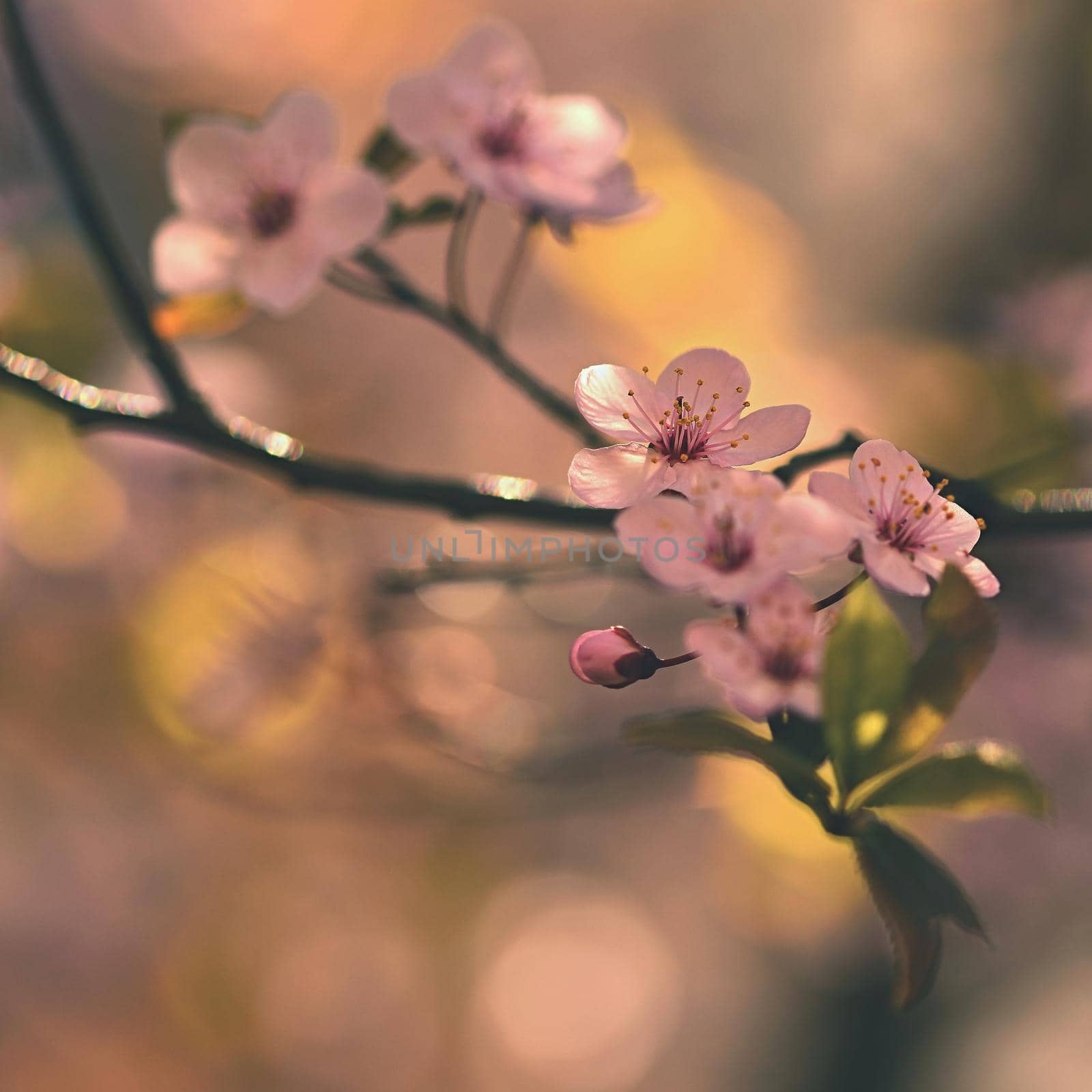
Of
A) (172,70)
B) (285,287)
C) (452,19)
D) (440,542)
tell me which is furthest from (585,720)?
(172,70)

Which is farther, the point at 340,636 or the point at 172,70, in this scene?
the point at 172,70

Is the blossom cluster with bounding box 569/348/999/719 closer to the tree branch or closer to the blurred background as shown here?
the tree branch

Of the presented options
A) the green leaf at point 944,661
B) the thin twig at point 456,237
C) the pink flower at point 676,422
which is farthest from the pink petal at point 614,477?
the thin twig at point 456,237

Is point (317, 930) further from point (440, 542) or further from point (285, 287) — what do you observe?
point (285, 287)

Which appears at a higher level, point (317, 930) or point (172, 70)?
point (172, 70)

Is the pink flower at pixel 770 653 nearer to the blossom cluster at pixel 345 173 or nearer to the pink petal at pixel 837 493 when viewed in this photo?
the pink petal at pixel 837 493

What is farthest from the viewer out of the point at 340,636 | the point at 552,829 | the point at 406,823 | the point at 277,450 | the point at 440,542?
the point at 552,829
